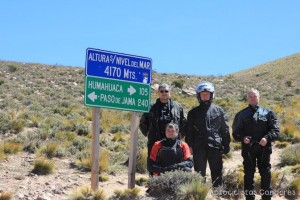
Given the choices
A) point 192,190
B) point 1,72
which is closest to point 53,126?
point 192,190

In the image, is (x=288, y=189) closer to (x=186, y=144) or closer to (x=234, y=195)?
(x=234, y=195)

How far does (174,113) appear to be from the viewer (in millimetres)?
7191

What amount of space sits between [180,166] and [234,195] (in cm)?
146

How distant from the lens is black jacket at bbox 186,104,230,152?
6.99 meters

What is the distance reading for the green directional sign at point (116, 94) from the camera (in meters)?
6.72

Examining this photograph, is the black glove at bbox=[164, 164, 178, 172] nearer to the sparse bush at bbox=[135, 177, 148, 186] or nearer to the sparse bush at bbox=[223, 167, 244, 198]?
the sparse bush at bbox=[223, 167, 244, 198]

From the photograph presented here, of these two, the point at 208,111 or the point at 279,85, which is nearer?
the point at 208,111

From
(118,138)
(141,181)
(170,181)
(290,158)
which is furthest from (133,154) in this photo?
(118,138)

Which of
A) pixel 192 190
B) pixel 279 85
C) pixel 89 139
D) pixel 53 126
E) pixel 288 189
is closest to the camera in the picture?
pixel 192 190

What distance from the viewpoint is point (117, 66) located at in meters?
6.99

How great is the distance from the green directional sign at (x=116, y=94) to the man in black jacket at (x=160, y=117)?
16cm

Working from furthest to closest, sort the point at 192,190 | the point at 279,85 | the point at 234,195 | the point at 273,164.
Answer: the point at 279,85, the point at 273,164, the point at 234,195, the point at 192,190

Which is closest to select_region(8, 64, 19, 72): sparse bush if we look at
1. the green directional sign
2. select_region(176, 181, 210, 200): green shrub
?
the green directional sign

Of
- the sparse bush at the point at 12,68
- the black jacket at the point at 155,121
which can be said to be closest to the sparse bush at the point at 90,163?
the black jacket at the point at 155,121
